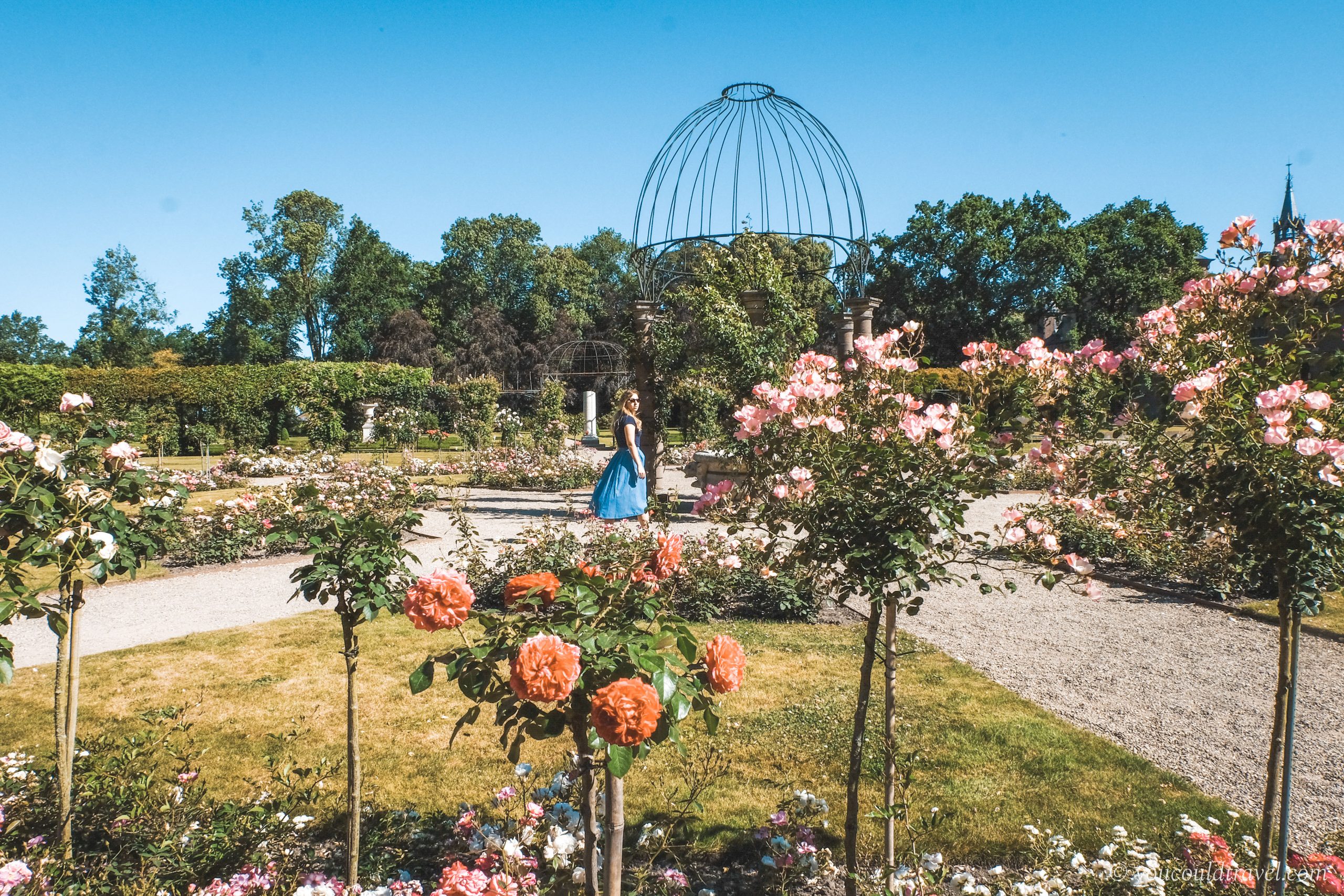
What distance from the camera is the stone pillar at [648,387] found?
11.0 m

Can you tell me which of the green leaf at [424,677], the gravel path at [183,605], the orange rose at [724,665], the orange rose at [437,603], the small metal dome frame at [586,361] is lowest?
the gravel path at [183,605]

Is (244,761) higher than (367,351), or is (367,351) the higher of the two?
(367,351)

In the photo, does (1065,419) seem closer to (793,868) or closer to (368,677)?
A: (793,868)

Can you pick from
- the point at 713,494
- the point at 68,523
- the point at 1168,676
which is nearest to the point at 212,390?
the point at 68,523

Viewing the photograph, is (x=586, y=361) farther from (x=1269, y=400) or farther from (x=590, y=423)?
(x=1269, y=400)

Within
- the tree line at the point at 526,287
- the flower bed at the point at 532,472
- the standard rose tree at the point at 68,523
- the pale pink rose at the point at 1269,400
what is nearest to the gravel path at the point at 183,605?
the standard rose tree at the point at 68,523

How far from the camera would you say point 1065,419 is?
303cm

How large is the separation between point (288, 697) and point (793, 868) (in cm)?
341

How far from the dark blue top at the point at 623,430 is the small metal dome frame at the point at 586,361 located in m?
15.5

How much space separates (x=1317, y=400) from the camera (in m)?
2.10

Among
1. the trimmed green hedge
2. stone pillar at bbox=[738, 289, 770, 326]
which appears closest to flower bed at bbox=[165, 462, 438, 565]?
stone pillar at bbox=[738, 289, 770, 326]

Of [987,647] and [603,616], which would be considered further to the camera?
[987,647]

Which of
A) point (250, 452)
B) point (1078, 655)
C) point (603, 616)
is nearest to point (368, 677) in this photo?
point (603, 616)

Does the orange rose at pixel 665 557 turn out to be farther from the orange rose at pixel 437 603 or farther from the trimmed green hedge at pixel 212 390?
the trimmed green hedge at pixel 212 390
